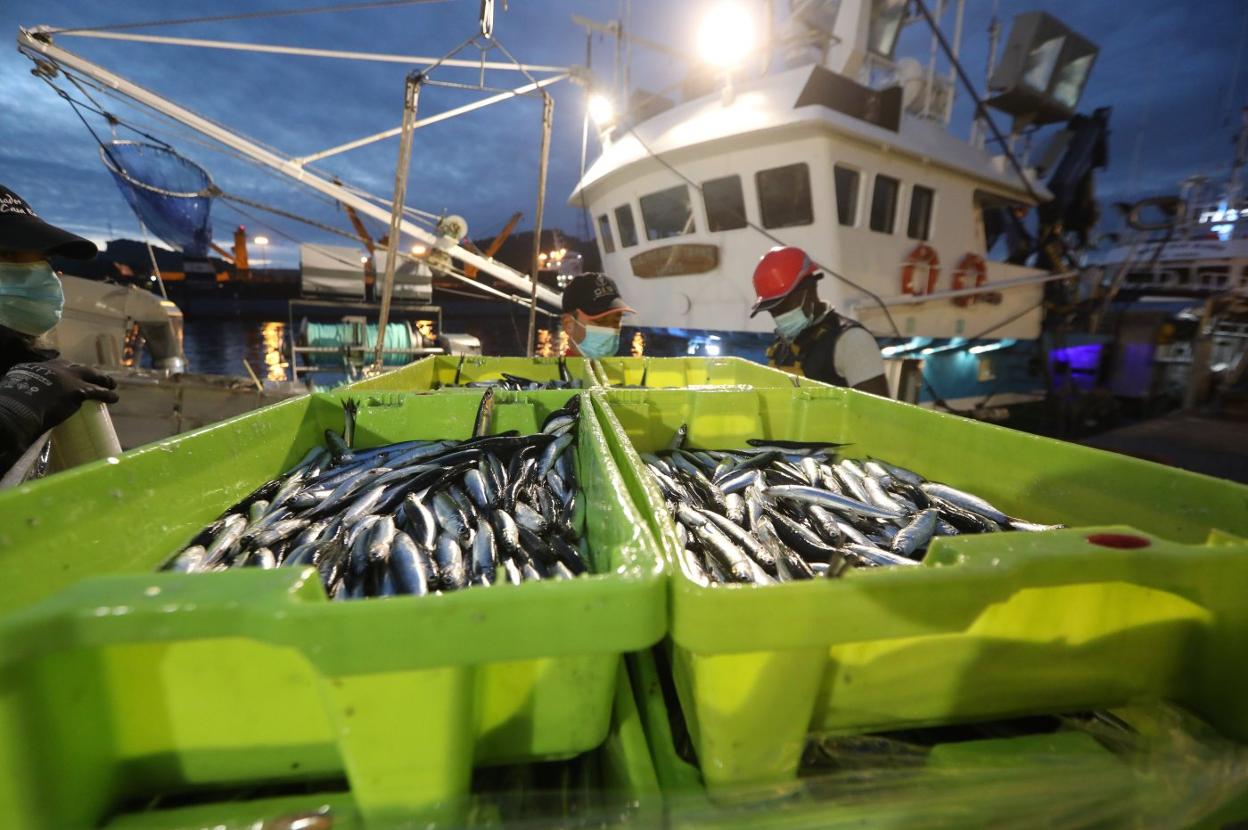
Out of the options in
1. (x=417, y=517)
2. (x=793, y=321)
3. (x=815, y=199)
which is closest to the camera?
(x=417, y=517)

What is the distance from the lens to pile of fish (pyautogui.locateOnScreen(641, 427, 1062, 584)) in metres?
1.86

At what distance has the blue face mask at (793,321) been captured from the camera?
4.80 meters

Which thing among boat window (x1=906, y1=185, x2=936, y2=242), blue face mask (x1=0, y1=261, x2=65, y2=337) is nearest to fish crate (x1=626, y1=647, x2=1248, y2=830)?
blue face mask (x1=0, y1=261, x2=65, y2=337)

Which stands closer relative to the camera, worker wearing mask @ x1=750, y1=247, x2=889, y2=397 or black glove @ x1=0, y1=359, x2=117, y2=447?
black glove @ x1=0, y1=359, x2=117, y2=447

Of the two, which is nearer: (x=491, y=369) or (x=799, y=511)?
(x=799, y=511)

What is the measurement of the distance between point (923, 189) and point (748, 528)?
432 inches

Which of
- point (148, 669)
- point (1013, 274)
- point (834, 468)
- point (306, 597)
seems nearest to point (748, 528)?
point (834, 468)

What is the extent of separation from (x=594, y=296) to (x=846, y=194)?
598 cm

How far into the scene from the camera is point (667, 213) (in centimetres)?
1080

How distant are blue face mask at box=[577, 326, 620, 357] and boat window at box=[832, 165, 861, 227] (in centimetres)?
551

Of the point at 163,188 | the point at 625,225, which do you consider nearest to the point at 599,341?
the point at 625,225

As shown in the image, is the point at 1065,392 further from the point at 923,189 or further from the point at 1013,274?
the point at 923,189

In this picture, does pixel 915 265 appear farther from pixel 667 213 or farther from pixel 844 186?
pixel 667 213

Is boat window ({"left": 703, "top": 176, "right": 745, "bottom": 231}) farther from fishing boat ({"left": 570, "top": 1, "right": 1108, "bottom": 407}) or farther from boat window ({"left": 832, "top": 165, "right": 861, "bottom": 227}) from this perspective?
boat window ({"left": 832, "top": 165, "right": 861, "bottom": 227})
